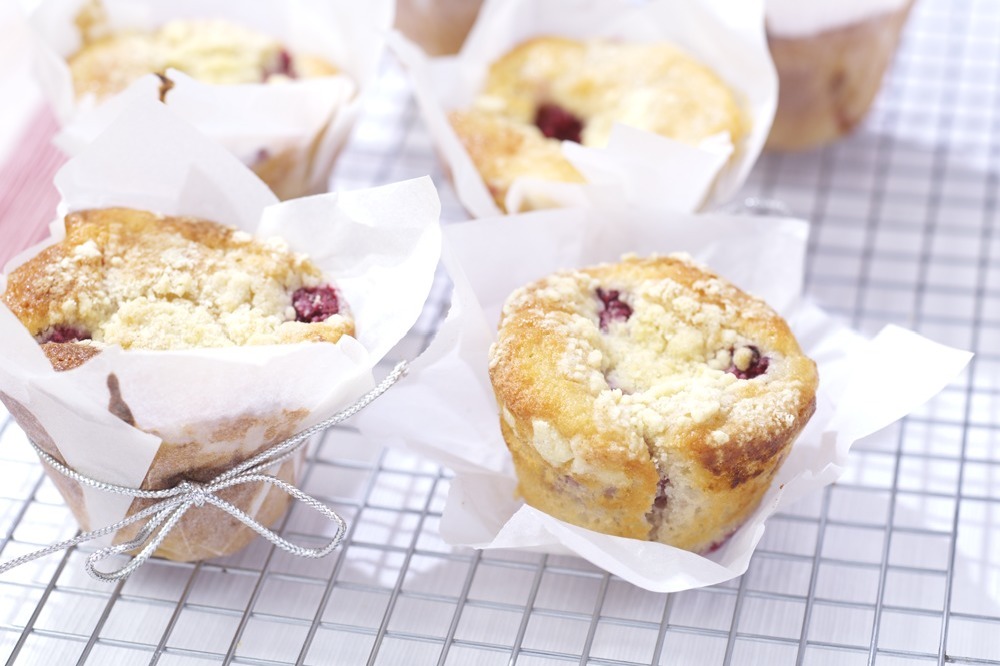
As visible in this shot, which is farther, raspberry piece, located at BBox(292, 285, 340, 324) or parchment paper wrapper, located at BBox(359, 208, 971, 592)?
raspberry piece, located at BBox(292, 285, 340, 324)

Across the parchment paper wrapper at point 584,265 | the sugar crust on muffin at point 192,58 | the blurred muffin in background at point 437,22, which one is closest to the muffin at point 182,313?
the parchment paper wrapper at point 584,265

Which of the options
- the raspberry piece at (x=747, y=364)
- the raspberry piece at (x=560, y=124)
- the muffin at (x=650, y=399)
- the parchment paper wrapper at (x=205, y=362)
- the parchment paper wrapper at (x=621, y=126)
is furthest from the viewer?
the raspberry piece at (x=560, y=124)

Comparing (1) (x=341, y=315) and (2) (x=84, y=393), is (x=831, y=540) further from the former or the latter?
(2) (x=84, y=393)

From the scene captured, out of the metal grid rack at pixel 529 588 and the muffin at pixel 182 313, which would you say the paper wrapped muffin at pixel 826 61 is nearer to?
the metal grid rack at pixel 529 588

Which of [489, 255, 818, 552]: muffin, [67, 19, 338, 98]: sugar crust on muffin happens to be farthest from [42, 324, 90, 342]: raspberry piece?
[67, 19, 338, 98]: sugar crust on muffin

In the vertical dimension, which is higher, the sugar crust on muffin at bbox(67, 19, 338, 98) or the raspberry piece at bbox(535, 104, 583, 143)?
the sugar crust on muffin at bbox(67, 19, 338, 98)

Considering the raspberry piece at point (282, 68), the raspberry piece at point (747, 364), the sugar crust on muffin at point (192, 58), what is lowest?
the raspberry piece at point (747, 364)

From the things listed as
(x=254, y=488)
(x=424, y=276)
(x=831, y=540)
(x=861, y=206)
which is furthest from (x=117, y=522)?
(x=861, y=206)

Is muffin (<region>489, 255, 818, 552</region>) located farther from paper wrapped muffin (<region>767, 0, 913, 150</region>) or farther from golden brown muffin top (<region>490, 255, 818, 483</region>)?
paper wrapped muffin (<region>767, 0, 913, 150</region>)
